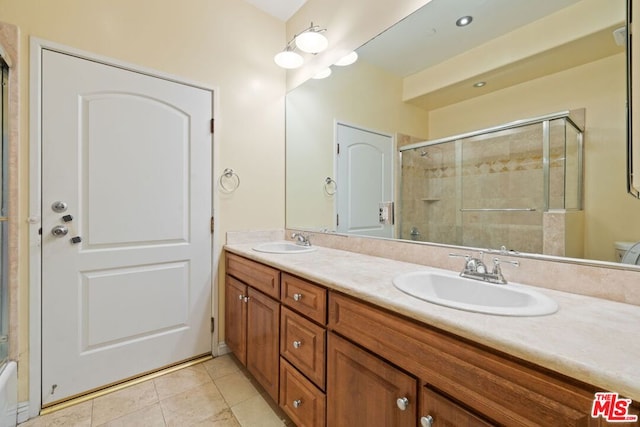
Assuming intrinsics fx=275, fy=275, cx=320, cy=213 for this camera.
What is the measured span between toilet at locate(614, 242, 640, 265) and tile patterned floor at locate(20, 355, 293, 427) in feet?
5.11

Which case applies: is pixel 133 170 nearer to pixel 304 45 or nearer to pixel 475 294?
pixel 304 45

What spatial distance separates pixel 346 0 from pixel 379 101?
73cm

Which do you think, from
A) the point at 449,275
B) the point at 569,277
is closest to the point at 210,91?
the point at 449,275

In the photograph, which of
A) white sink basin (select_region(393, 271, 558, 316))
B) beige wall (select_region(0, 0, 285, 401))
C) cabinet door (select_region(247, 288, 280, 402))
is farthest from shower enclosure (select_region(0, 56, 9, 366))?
white sink basin (select_region(393, 271, 558, 316))

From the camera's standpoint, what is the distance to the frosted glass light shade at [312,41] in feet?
6.26

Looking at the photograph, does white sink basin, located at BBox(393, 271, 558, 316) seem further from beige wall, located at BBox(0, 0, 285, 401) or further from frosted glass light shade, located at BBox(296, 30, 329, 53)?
frosted glass light shade, located at BBox(296, 30, 329, 53)

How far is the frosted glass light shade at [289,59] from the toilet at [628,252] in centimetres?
209

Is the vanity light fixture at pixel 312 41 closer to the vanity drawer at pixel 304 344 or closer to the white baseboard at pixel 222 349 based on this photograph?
the vanity drawer at pixel 304 344

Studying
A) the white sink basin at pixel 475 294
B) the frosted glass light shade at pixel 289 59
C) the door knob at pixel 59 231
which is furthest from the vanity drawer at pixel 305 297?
the frosted glass light shade at pixel 289 59

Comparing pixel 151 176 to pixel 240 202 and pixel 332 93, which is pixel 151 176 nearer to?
pixel 240 202

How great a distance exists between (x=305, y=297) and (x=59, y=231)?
1.41m

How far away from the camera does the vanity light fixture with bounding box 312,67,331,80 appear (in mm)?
2047

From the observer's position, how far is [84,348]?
1578mm

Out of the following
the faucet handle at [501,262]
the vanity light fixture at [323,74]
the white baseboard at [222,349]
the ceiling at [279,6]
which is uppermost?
the ceiling at [279,6]
